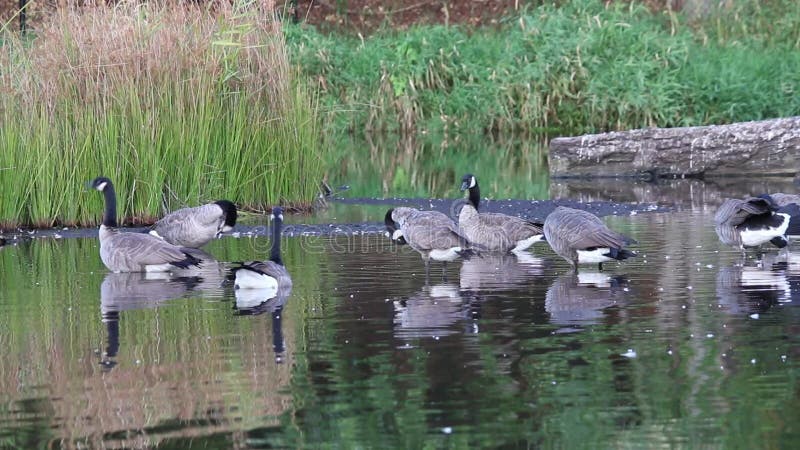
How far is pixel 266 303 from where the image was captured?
1148cm

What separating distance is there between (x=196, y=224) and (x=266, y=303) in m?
3.82

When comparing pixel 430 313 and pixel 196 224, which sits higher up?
pixel 196 224

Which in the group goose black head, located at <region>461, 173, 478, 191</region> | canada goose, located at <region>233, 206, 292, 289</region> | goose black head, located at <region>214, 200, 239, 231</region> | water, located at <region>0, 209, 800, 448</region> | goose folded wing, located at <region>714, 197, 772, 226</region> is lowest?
water, located at <region>0, 209, 800, 448</region>

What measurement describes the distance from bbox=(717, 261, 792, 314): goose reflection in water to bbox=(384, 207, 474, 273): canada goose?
7.82 ft

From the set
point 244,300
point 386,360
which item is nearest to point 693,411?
point 386,360

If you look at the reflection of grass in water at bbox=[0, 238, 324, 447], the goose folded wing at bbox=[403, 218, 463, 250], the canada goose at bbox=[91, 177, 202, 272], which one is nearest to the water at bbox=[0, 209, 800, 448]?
the reflection of grass in water at bbox=[0, 238, 324, 447]

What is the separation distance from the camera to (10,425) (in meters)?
7.41

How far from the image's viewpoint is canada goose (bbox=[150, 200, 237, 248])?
592 inches

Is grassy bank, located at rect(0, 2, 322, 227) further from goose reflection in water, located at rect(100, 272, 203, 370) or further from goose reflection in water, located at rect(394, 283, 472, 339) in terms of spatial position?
goose reflection in water, located at rect(394, 283, 472, 339)

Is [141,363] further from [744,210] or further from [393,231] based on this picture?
[744,210]

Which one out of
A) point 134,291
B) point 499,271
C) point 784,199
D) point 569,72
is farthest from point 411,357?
point 569,72

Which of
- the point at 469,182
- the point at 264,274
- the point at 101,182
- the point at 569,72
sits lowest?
the point at 264,274

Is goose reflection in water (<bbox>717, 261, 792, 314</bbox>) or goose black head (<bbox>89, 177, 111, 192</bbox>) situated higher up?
goose black head (<bbox>89, 177, 111, 192</bbox>)

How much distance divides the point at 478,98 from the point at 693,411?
84.1 feet
